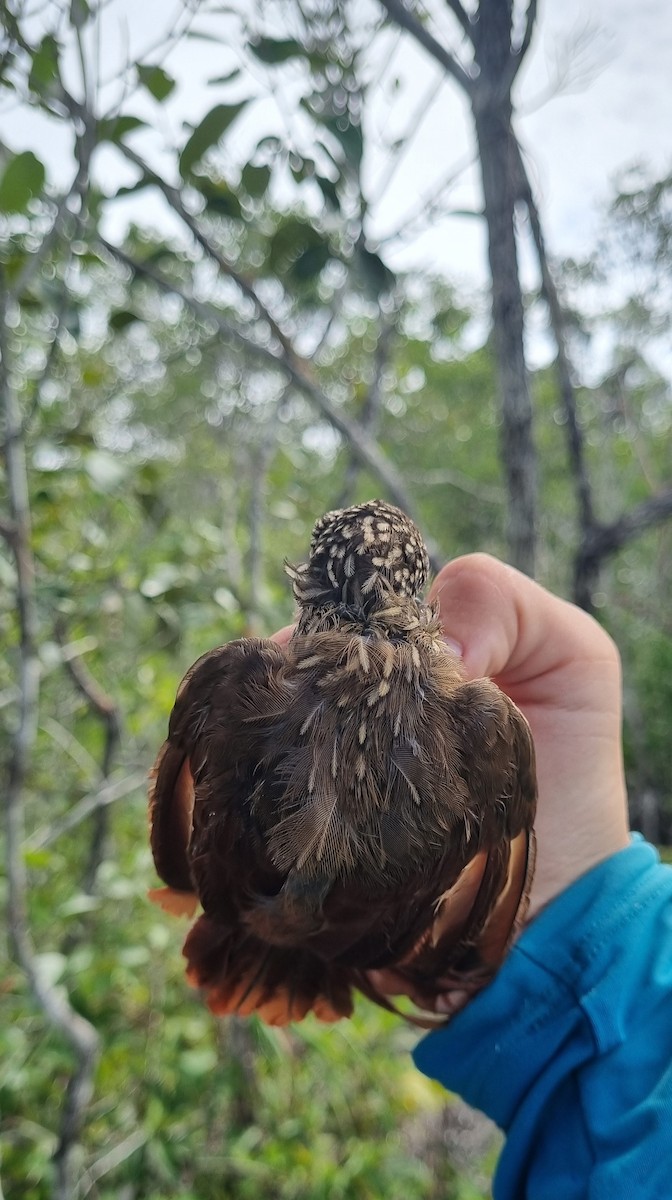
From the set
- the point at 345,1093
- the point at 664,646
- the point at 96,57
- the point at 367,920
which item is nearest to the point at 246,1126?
the point at 345,1093

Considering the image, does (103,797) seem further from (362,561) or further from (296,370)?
(362,561)

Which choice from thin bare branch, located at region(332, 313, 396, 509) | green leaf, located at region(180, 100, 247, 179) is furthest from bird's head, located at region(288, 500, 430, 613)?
thin bare branch, located at region(332, 313, 396, 509)

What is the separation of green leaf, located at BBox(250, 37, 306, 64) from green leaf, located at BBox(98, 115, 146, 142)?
0.33 m

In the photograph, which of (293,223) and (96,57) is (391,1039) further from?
(96,57)

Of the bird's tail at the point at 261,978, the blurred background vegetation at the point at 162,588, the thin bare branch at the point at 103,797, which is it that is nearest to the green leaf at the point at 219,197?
the blurred background vegetation at the point at 162,588

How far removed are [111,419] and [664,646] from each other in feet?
21.9

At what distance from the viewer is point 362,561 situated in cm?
119

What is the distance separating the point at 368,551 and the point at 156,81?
1206mm

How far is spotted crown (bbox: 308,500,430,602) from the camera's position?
1188 mm

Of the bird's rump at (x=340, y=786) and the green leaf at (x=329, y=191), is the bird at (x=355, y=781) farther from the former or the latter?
the green leaf at (x=329, y=191)

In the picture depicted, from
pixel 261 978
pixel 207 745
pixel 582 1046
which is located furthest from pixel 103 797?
pixel 582 1046


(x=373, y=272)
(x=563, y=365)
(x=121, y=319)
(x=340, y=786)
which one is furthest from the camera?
(x=563, y=365)

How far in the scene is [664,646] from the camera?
8430 millimetres

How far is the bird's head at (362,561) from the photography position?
3.90ft
